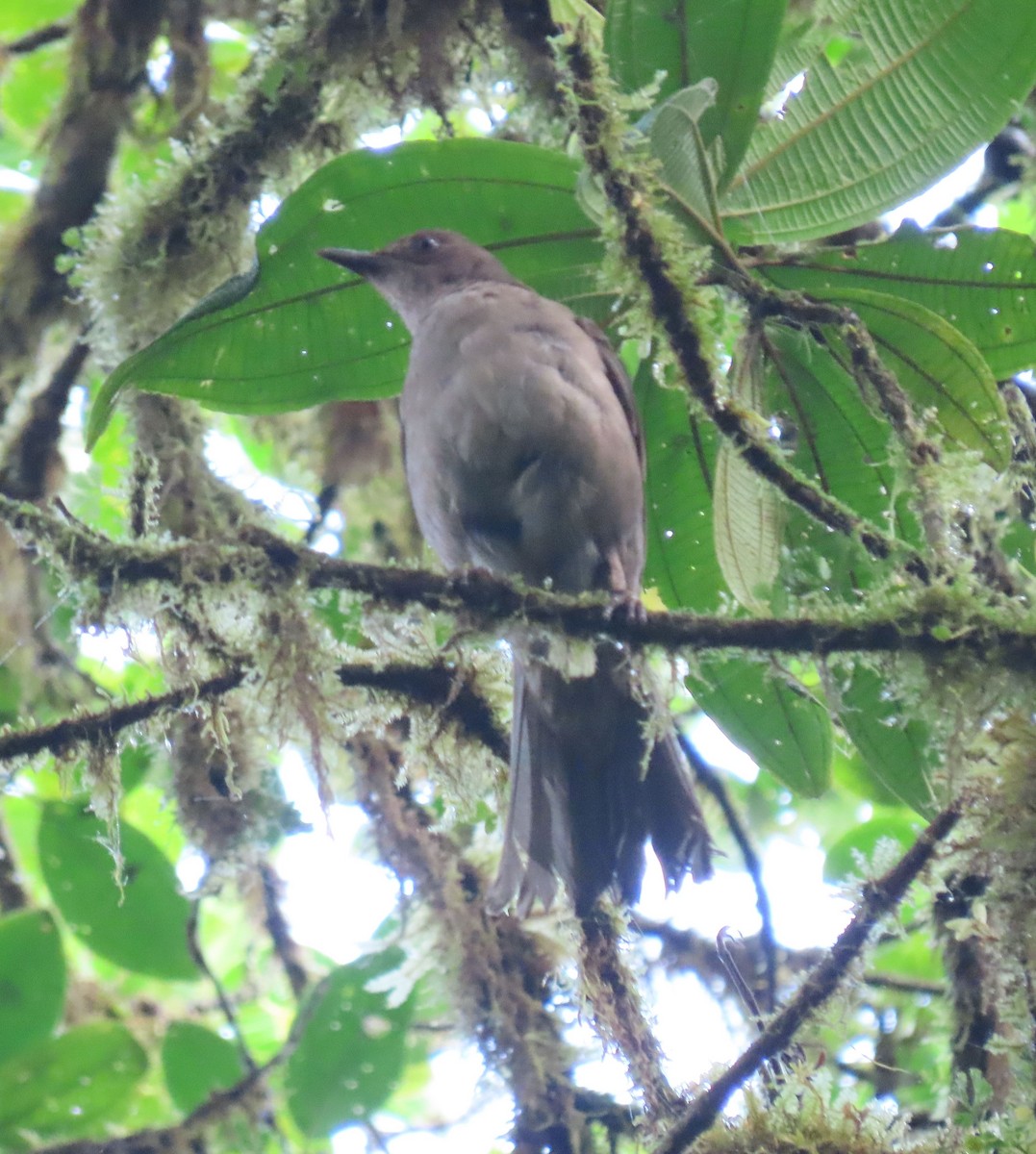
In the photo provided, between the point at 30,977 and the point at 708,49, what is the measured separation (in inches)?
129

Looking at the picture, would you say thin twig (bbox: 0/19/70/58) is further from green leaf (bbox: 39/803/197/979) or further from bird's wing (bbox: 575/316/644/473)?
green leaf (bbox: 39/803/197/979)

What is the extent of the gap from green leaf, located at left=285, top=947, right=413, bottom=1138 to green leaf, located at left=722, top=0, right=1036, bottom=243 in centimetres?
252

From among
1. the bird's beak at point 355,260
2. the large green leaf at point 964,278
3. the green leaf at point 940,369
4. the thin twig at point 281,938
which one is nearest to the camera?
the green leaf at point 940,369

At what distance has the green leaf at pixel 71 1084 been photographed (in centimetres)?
390

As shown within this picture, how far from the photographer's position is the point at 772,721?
3.47 m

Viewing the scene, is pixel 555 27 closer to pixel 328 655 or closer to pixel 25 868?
pixel 328 655

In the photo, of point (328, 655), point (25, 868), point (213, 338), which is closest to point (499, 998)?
point (328, 655)

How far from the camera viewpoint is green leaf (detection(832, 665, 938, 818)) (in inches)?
124

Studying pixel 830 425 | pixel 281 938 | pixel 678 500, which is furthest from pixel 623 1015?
pixel 281 938

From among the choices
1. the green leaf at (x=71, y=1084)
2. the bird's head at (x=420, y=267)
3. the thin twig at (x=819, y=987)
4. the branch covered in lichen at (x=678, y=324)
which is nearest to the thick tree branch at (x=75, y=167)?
the bird's head at (x=420, y=267)

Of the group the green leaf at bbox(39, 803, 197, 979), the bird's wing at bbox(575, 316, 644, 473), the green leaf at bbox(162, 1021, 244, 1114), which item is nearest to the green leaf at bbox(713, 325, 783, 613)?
the bird's wing at bbox(575, 316, 644, 473)

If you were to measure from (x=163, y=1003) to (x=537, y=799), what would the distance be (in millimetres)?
2766

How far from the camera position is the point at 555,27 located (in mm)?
3764

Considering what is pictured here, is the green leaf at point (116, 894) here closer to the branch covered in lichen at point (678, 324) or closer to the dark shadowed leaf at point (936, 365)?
the branch covered in lichen at point (678, 324)
